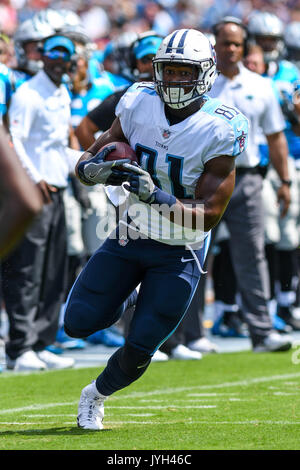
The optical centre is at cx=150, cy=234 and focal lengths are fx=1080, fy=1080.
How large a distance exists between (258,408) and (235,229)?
8.21 feet

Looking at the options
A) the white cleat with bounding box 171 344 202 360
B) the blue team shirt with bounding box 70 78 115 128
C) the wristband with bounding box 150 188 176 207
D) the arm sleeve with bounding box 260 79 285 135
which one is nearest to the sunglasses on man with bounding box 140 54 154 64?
the arm sleeve with bounding box 260 79 285 135

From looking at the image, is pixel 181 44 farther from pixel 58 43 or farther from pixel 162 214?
pixel 58 43

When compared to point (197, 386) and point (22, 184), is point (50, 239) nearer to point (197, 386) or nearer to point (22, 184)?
point (197, 386)

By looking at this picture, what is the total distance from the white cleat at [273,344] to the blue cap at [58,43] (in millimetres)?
2507

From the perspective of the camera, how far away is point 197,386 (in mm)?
6547

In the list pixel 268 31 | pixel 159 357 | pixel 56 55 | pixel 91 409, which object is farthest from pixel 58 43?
pixel 91 409

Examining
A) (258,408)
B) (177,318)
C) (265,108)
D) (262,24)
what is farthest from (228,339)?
(177,318)

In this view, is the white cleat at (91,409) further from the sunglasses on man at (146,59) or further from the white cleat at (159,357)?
the sunglasses on man at (146,59)

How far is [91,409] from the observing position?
5051mm

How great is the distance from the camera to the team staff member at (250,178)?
25.9 feet

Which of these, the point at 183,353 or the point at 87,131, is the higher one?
the point at 87,131

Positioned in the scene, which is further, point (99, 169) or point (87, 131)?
point (87, 131)

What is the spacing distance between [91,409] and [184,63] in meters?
1.67

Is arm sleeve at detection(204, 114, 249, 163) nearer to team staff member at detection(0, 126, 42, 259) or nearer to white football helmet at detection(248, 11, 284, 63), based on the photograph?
team staff member at detection(0, 126, 42, 259)
